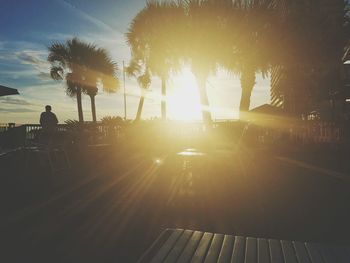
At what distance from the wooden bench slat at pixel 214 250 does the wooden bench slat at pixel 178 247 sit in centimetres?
Answer: 16

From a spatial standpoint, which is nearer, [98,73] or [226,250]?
[226,250]

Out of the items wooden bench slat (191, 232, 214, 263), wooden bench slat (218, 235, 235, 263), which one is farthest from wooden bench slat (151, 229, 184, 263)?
wooden bench slat (218, 235, 235, 263)

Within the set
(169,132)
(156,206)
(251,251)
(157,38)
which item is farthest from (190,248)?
(157,38)

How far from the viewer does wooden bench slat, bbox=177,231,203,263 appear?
1.76 metres

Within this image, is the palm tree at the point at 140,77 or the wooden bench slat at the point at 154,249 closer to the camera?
the wooden bench slat at the point at 154,249

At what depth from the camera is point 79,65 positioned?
2819 centimetres

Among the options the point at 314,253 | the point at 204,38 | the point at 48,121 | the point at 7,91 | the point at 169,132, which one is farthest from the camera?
the point at 204,38

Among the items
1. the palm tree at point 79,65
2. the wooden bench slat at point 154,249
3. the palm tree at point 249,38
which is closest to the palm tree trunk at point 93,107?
the palm tree at point 79,65

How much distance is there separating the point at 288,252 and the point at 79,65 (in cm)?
2840

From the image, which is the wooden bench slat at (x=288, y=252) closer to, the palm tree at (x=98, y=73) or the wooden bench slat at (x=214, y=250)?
the wooden bench slat at (x=214, y=250)

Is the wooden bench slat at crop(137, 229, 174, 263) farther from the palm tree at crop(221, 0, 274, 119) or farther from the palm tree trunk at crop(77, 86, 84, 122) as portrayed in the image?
the palm tree trunk at crop(77, 86, 84, 122)

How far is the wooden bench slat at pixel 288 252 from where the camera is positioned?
1.73 m

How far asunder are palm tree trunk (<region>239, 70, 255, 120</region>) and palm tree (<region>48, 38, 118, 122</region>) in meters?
14.7

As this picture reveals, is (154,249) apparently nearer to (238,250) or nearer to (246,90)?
(238,250)
